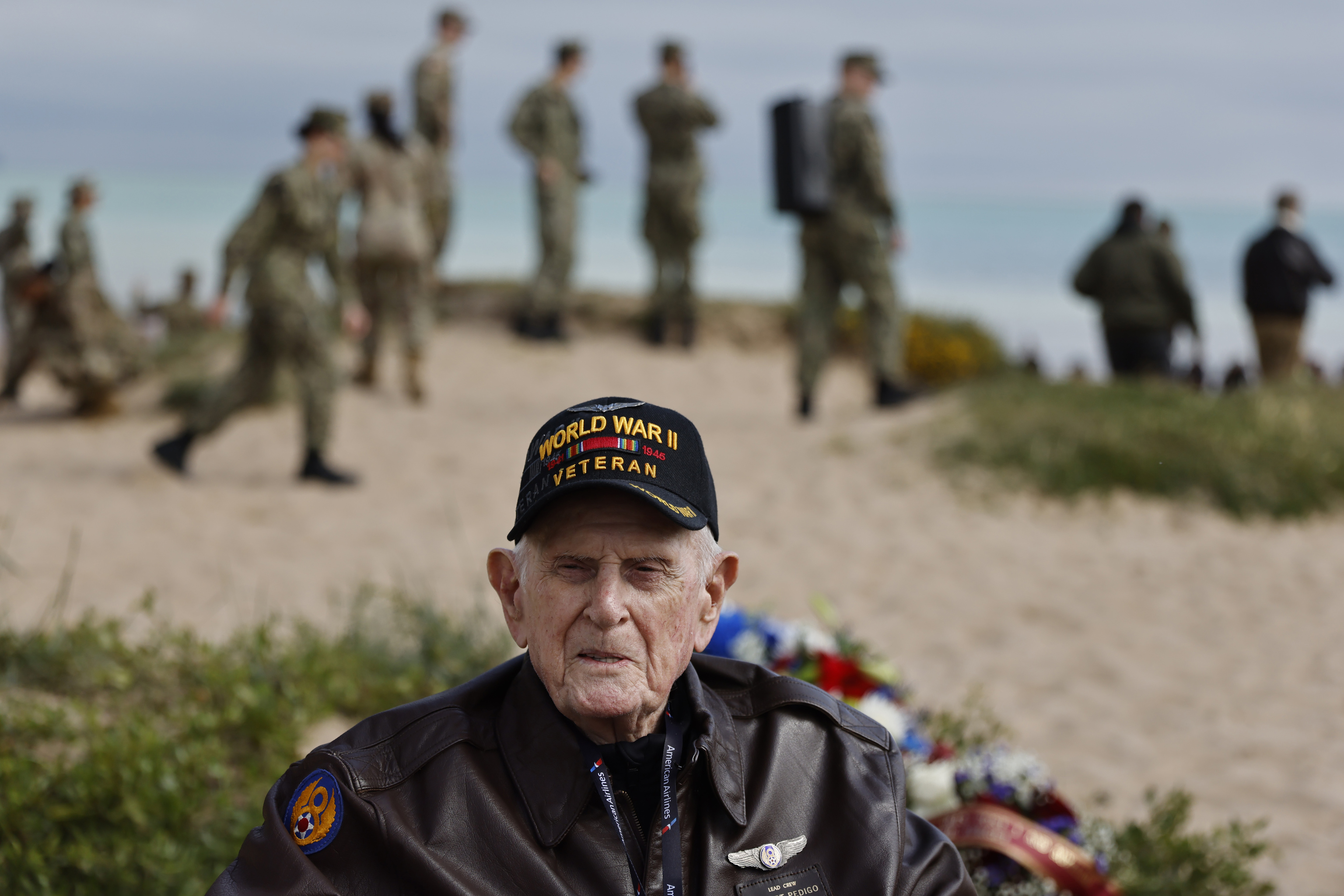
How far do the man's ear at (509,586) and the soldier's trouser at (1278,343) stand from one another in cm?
1138

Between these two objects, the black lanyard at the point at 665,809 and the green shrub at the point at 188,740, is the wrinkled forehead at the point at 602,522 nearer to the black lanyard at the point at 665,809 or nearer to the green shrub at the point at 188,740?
the black lanyard at the point at 665,809

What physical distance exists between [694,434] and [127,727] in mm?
2680

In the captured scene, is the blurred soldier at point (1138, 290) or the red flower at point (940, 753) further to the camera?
the blurred soldier at point (1138, 290)

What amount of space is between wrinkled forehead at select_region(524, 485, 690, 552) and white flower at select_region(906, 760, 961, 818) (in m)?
1.73

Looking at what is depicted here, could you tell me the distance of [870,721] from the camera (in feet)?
7.04

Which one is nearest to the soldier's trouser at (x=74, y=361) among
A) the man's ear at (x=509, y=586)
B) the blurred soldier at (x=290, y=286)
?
the blurred soldier at (x=290, y=286)

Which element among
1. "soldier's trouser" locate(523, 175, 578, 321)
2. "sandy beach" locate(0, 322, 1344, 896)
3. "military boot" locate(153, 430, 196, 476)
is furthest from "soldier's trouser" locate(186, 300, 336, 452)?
"soldier's trouser" locate(523, 175, 578, 321)

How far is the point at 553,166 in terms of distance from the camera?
11969 millimetres

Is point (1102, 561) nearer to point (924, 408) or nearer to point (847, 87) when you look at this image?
point (924, 408)

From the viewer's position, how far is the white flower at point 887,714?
3.49 m

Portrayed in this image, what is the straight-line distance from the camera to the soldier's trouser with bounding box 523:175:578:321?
1214 centimetres

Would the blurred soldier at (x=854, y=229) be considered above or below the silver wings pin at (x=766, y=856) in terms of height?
above

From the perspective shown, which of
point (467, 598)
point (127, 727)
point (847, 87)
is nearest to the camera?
point (127, 727)

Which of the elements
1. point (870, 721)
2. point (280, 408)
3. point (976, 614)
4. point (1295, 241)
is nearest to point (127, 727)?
point (870, 721)
